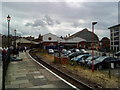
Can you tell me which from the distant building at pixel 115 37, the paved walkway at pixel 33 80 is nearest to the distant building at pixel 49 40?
the distant building at pixel 115 37

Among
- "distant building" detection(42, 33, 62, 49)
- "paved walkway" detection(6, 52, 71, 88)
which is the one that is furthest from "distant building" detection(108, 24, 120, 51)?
"paved walkway" detection(6, 52, 71, 88)

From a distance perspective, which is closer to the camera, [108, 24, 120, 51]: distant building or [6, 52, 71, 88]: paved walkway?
[6, 52, 71, 88]: paved walkway

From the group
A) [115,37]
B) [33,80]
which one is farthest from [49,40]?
[33,80]

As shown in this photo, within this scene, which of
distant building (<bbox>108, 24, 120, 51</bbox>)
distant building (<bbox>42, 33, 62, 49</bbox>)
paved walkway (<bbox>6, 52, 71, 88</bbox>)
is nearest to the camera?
paved walkway (<bbox>6, 52, 71, 88</bbox>)

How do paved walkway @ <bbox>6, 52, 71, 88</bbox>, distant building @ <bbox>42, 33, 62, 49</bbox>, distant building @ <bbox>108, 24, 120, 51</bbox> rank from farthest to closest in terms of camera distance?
distant building @ <bbox>42, 33, 62, 49</bbox> < distant building @ <bbox>108, 24, 120, 51</bbox> < paved walkway @ <bbox>6, 52, 71, 88</bbox>

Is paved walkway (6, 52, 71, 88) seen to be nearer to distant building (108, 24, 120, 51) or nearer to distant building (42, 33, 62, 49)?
distant building (108, 24, 120, 51)

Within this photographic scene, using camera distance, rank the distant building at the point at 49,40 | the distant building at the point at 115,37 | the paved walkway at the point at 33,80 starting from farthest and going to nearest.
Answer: the distant building at the point at 49,40 → the distant building at the point at 115,37 → the paved walkway at the point at 33,80

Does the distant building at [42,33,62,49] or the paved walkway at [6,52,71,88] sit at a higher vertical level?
the distant building at [42,33,62,49]

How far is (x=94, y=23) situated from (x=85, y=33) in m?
84.3

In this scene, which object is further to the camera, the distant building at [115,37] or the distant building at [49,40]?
the distant building at [49,40]

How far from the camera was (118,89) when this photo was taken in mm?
7340

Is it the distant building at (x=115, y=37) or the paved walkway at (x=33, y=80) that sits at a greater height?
the distant building at (x=115, y=37)

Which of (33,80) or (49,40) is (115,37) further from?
(33,80)

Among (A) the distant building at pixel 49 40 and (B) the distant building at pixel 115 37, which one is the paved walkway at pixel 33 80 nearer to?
(B) the distant building at pixel 115 37
